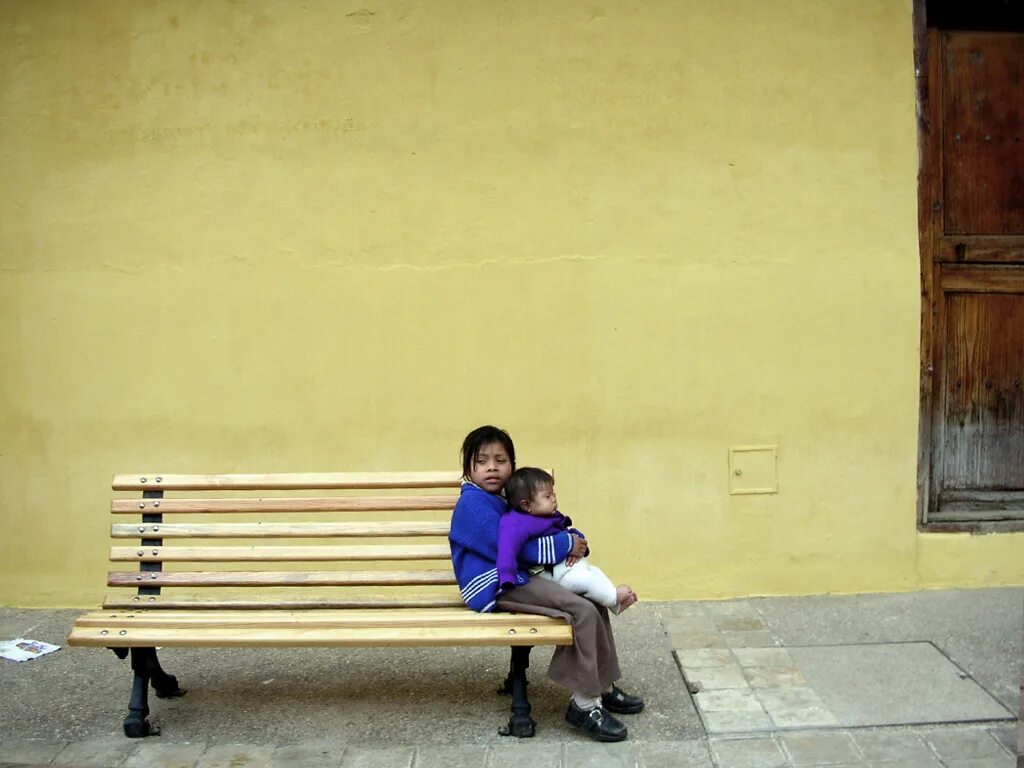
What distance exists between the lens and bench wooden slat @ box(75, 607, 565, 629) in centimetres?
380

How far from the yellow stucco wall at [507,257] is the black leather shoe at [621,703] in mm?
Result: 1311

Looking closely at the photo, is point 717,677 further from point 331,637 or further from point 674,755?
point 331,637

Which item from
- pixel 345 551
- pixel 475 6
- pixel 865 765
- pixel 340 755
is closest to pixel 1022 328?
pixel 865 765

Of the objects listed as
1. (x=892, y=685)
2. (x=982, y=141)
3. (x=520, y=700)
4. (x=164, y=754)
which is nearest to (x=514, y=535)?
(x=520, y=700)

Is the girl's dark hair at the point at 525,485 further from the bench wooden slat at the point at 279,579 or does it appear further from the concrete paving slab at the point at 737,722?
the concrete paving slab at the point at 737,722

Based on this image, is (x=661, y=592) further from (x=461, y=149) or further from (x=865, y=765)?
(x=461, y=149)

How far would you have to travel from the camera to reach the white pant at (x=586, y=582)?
3834 mm

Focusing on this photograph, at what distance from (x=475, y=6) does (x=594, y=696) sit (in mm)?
3377

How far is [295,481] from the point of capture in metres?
4.19

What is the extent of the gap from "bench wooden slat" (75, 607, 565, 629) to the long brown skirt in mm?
43

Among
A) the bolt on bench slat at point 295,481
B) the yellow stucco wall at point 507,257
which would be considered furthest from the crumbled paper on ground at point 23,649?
the bolt on bench slat at point 295,481

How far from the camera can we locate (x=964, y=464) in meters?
5.50

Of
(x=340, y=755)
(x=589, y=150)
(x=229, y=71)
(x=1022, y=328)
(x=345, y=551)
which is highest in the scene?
(x=229, y=71)

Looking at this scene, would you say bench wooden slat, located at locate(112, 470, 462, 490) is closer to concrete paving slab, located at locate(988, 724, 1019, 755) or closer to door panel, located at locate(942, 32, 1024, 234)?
concrete paving slab, located at locate(988, 724, 1019, 755)
